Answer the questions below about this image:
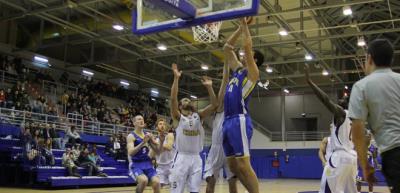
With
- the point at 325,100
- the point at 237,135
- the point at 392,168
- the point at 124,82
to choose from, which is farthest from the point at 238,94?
the point at 124,82

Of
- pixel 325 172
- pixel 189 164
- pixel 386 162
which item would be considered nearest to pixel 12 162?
pixel 189 164

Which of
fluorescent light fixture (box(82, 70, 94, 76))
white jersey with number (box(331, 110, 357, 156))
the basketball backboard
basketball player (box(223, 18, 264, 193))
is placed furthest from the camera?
fluorescent light fixture (box(82, 70, 94, 76))

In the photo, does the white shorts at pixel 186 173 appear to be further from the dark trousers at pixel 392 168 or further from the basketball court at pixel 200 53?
the dark trousers at pixel 392 168

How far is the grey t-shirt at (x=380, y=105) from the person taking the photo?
3076 millimetres

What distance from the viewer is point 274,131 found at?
3538 centimetres

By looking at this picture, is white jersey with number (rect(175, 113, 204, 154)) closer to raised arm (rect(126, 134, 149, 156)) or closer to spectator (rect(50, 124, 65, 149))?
raised arm (rect(126, 134, 149, 156))

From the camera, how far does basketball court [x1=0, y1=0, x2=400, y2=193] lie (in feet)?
52.2

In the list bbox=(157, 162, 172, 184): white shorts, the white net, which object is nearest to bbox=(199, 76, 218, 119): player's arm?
the white net

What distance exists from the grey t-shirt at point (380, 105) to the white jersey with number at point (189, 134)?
386cm

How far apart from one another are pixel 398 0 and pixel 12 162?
58.1ft

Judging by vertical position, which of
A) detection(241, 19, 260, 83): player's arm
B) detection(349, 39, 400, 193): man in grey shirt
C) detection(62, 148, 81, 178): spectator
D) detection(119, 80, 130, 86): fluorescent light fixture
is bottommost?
detection(62, 148, 81, 178): spectator

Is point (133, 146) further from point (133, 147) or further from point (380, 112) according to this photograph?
point (380, 112)

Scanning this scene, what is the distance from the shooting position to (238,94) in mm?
4805

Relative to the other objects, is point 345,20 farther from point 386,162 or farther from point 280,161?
point 386,162
